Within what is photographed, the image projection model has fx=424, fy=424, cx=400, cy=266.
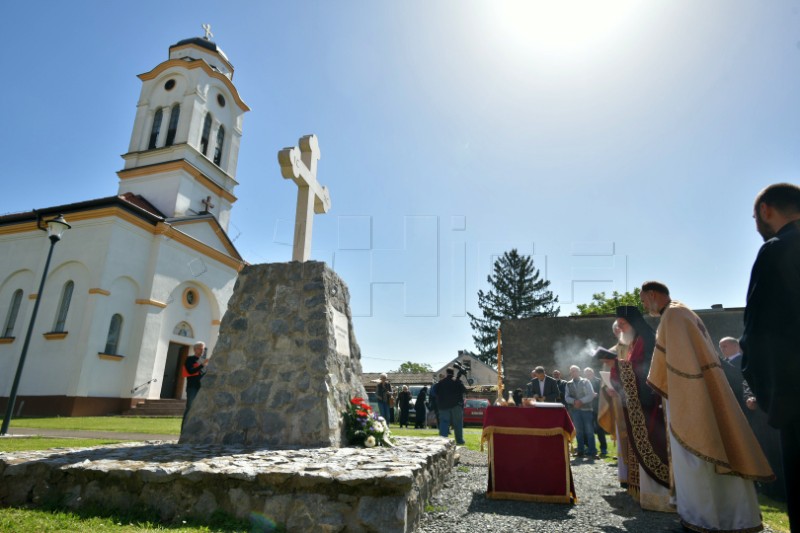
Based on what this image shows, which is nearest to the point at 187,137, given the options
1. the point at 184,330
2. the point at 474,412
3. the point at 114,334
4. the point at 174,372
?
the point at 184,330

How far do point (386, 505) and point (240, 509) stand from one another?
112 cm

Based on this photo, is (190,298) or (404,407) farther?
(190,298)

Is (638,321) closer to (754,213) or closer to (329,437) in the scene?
(754,213)

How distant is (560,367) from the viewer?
2144 cm

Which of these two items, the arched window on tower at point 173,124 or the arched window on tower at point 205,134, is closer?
the arched window on tower at point 173,124

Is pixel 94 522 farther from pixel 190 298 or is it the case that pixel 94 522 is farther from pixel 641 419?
pixel 190 298

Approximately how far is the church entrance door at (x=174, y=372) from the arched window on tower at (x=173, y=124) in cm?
1091

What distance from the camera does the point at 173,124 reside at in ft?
75.7

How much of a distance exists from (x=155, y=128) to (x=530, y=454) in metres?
26.0

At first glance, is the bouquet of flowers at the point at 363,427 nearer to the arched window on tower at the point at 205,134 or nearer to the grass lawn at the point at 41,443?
the grass lawn at the point at 41,443

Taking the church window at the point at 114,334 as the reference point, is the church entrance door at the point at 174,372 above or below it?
below

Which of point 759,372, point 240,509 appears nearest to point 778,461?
point 759,372

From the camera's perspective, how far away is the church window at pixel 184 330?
19.2m

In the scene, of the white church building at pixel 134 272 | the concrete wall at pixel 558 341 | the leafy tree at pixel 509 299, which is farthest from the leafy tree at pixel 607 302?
the white church building at pixel 134 272
